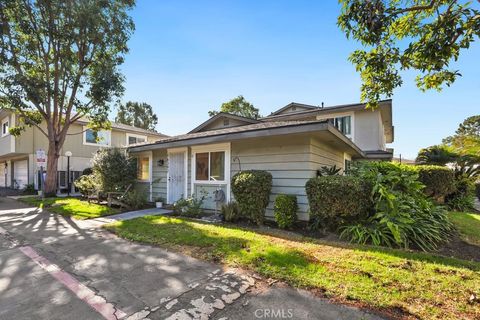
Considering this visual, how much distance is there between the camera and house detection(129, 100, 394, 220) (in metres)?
6.66

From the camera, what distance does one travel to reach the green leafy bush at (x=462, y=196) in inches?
413

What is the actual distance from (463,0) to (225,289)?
7041 mm

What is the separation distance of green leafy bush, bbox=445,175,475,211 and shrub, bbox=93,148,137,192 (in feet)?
44.6

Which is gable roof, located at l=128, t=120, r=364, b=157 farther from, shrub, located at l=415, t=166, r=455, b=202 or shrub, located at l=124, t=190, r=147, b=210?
shrub, located at l=415, t=166, r=455, b=202

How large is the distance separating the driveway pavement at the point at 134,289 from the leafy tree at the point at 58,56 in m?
10.1

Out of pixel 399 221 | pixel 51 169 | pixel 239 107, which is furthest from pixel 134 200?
pixel 239 107

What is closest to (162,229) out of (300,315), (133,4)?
(300,315)

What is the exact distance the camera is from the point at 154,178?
1048 cm

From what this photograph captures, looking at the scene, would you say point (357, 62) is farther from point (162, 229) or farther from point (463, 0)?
point (162, 229)

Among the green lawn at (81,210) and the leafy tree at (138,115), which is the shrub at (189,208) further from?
the leafy tree at (138,115)

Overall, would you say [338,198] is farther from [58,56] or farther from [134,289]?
[58,56]

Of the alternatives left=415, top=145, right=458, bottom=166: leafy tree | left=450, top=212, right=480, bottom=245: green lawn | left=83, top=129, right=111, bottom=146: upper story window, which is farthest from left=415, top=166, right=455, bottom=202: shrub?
left=83, top=129, right=111, bottom=146: upper story window

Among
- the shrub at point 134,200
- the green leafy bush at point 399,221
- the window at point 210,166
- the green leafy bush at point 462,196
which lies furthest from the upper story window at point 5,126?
the green leafy bush at point 462,196

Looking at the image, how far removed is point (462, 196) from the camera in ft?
35.3
